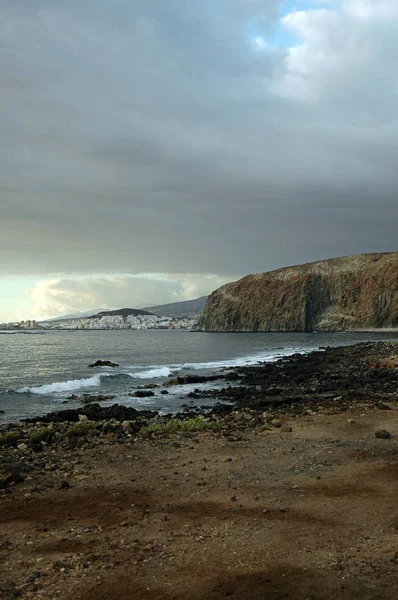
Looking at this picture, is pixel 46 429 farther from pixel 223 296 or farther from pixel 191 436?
pixel 223 296

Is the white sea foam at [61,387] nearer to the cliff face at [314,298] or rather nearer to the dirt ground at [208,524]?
the dirt ground at [208,524]

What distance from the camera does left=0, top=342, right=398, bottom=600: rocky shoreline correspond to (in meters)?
6.13

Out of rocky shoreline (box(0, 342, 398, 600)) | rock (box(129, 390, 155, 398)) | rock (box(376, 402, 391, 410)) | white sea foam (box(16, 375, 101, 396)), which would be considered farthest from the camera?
white sea foam (box(16, 375, 101, 396))

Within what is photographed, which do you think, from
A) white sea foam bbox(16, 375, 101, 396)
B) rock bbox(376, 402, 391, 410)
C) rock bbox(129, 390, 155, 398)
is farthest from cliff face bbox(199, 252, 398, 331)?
rock bbox(376, 402, 391, 410)

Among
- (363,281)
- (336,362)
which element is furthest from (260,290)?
(336,362)

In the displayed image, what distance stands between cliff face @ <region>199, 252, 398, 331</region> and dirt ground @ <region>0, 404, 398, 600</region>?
426ft

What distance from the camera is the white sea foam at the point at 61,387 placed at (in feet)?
97.7

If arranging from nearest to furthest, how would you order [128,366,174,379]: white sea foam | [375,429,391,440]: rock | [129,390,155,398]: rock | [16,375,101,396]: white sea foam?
[375,429,391,440]: rock → [129,390,155,398]: rock → [16,375,101,396]: white sea foam → [128,366,174,379]: white sea foam

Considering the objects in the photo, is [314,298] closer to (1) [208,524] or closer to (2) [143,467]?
(2) [143,467]

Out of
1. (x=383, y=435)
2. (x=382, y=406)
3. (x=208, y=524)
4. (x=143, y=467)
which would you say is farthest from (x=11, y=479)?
(x=382, y=406)

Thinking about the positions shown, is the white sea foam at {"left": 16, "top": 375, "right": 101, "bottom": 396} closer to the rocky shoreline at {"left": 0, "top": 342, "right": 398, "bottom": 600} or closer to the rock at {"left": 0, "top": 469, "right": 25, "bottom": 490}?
the rocky shoreline at {"left": 0, "top": 342, "right": 398, "bottom": 600}

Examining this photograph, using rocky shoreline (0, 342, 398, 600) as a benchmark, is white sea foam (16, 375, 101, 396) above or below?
below

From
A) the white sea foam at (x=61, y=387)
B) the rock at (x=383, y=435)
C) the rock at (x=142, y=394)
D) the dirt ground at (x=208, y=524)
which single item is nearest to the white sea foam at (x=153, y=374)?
the white sea foam at (x=61, y=387)

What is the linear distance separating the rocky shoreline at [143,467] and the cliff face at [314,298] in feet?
403
